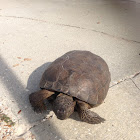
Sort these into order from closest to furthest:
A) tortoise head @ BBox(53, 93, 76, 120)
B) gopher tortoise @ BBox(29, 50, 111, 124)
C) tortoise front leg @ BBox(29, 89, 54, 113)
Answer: tortoise head @ BBox(53, 93, 76, 120)
gopher tortoise @ BBox(29, 50, 111, 124)
tortoise front leg @ BBox(29, 89, 54, 113)

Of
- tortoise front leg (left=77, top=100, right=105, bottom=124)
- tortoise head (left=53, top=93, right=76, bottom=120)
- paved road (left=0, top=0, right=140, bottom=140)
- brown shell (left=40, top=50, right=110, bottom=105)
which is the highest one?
brown shell (left=40, top=50, right=110, bottom=105)

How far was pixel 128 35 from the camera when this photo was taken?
5035 millimetres

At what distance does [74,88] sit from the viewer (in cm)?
244

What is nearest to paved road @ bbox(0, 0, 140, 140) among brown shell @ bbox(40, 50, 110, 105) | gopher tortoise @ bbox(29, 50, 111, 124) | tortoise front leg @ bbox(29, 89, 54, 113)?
tortoise front leg @ bbox(29, 89, 54, 113)

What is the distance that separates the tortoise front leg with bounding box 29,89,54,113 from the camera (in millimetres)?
2584

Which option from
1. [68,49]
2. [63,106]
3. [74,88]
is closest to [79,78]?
[74,88]

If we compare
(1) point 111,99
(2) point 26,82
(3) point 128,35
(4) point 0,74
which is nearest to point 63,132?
(1) point 111,99

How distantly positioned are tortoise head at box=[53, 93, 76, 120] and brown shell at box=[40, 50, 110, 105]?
73 millimetres

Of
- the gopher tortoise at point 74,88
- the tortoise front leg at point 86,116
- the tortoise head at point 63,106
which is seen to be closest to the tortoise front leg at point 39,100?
the gopher tortoise at point 74,88

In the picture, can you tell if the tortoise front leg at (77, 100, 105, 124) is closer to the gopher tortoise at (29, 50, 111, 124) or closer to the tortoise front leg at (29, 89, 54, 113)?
the gopher tortoise at (29, 50, 111, 124)

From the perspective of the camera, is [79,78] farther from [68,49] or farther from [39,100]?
[68,49]

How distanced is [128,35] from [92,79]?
2.91m

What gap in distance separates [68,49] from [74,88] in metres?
2.02

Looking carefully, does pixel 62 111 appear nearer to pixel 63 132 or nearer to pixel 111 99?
pixel 63 132
